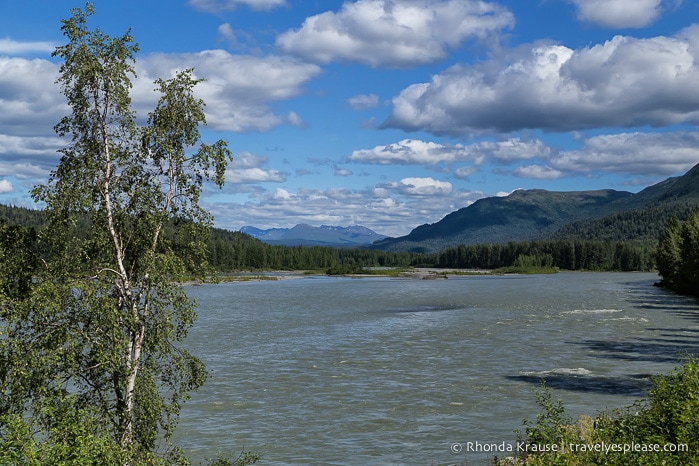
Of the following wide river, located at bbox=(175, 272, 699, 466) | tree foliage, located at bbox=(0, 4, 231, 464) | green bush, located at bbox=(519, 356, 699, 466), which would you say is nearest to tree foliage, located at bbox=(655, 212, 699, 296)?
wide river, located at bbox=(175, 272, 699, 466)

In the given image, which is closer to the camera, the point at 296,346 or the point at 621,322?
the point at 296,346

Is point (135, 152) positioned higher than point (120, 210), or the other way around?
point (135, 152)

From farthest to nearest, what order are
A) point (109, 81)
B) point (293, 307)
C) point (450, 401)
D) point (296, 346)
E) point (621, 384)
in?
point (293, 307) < point (296, 346) < point (621, 384) < point (450, 401) < point (109, 81)

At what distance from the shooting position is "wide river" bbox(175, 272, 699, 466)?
29.5m

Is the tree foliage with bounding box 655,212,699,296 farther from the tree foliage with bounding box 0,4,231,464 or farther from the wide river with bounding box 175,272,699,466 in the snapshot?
the tree foliage with bounding box 0,4,231,464

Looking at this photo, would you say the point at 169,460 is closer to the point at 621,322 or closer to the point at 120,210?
the point at 120,210

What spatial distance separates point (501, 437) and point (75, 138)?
905 inches

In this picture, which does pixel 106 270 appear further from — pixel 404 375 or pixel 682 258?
pixel 682 258

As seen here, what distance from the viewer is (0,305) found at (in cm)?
1546

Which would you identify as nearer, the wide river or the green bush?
the green bush

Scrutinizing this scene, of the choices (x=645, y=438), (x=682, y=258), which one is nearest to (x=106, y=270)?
(x=645, y=438)

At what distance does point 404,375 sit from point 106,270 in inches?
1194

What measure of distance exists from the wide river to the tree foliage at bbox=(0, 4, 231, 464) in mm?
11414

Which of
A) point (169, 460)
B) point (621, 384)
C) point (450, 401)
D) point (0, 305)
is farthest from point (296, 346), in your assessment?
point (0, 305)
